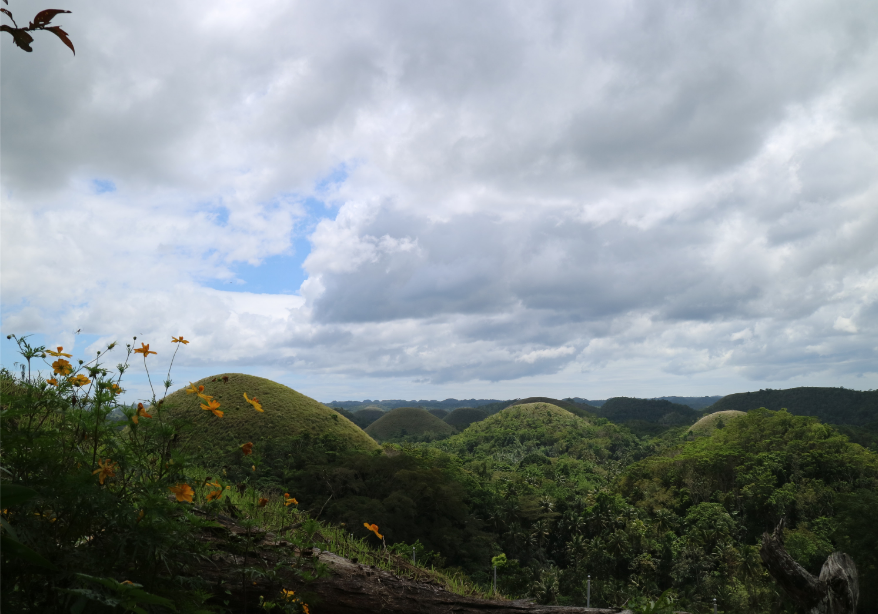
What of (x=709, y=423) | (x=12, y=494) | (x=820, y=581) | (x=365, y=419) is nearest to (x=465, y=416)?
(x=365, y=419)

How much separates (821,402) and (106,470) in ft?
590

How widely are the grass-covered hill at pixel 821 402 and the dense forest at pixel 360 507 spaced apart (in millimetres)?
85065

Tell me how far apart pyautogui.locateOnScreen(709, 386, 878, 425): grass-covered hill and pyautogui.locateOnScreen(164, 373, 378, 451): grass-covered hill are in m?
107

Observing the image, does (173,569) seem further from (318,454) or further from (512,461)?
(512,461)

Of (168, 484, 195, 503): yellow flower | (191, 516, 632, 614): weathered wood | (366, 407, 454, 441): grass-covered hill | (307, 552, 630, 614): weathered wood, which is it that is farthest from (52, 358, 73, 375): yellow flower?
(366, 407, 454, 441): grass-covered hill

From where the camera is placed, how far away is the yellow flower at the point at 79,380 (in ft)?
8.47

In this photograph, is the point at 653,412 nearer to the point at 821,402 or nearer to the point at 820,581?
the point at 821,402

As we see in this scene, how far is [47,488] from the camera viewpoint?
2.03 m

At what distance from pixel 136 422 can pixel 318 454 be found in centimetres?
3025

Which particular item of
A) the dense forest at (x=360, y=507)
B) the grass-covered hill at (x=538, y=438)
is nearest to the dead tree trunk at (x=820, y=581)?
the dense forest at (x=360, y=507)

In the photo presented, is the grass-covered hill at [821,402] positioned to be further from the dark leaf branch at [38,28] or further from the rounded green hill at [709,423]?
the dark leaf branch at [38,28]

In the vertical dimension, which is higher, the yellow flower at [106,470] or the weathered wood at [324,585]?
the yellow flower at [106,470]

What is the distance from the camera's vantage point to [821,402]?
143 metres

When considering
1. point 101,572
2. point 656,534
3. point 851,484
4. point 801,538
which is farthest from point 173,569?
point 851,484
